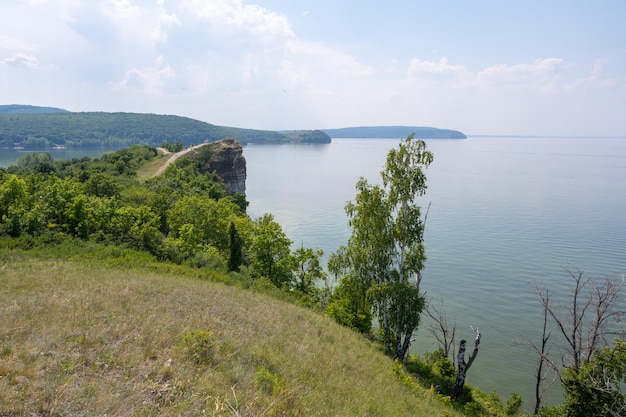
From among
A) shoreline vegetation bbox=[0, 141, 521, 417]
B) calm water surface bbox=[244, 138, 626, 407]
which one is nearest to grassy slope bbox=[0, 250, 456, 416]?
shoreline vegetation bbox=[0, 141, 521, 417]

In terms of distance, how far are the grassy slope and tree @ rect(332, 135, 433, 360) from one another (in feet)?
13.7

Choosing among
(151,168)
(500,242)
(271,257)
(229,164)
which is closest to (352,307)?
(271,257)

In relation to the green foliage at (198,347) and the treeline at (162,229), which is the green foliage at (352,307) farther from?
the green foliage at (198,347)

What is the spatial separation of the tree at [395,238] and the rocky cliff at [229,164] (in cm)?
7469

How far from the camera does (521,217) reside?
63094mm

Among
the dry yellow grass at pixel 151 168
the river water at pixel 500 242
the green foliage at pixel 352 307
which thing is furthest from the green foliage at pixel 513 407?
the dry yellow grass at pixel 151 168

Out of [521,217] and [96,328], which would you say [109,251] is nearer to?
[96,328]

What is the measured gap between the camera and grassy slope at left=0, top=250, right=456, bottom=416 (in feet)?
24.3

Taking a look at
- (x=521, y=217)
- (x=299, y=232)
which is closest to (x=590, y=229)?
(x=521, y=217)

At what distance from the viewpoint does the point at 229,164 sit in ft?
316

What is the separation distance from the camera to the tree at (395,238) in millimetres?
21281

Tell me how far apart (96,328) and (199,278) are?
1479cm

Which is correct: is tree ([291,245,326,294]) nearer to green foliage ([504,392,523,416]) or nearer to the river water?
the river water

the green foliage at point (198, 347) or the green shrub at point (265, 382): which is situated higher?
the green foliage at point (198, 347)
